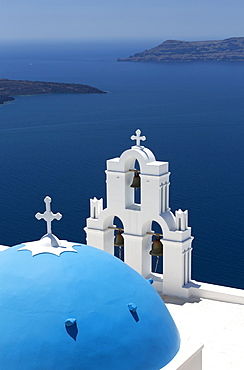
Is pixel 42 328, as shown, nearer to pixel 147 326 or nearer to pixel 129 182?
pixel 147 326

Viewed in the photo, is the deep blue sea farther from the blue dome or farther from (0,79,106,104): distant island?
the blue dome

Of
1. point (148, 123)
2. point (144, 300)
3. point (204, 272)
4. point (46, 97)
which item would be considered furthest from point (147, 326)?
point (46, 97)

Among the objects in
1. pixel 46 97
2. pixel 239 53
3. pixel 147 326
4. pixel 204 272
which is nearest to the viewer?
pixel 147 326

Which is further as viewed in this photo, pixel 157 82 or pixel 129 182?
pixel 157 82

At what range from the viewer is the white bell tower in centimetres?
1394

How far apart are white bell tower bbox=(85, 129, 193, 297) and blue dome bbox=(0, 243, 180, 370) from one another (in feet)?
16.1

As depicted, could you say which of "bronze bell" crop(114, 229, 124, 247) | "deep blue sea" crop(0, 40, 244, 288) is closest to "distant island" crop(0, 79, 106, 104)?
"deep blue sea" crop(0, 40, 244, 288)

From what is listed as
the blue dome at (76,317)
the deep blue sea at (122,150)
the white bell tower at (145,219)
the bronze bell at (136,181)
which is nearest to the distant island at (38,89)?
the deep blue sea at (122,150)

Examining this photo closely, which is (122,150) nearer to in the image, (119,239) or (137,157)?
(119,239)

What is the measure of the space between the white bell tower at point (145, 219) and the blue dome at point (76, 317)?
4919mm

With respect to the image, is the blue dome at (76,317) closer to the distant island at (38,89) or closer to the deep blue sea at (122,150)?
the deep blue sea at (122,150)

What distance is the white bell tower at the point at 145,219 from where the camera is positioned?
13.9 m

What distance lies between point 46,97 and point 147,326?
100949mm

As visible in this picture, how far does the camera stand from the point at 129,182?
14438 millimetres
